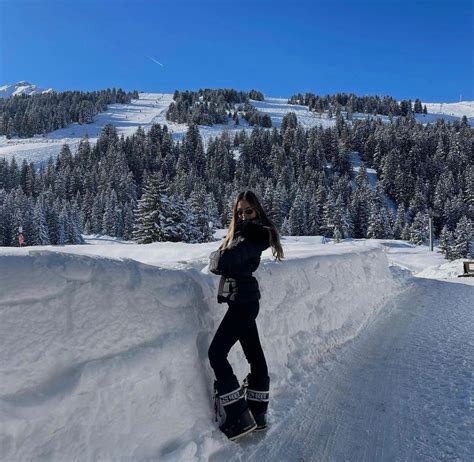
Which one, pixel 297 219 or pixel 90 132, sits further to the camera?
pixel 90 132

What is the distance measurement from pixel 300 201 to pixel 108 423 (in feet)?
256

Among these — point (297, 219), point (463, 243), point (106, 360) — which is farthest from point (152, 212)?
point (297, 219)

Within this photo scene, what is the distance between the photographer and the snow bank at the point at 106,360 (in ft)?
8.05

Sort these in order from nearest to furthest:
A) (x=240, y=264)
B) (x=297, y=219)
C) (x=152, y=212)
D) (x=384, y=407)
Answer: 1. (x=240, y=264)
2. (x=384, y=407)
3. (x=152, y=212)
4. (x=297, y=219)

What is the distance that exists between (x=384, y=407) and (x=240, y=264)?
2.15 meters

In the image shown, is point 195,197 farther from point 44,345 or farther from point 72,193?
point 44,345

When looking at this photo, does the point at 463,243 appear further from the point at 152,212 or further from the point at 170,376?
the point at 170,376

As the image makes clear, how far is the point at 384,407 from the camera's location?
13.6 feet

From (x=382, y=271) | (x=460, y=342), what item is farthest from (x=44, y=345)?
(x=382, y=271)

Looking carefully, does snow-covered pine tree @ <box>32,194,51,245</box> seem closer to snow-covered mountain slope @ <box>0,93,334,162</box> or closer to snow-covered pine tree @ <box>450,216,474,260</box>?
snow-covered pine tree @ <box>450,216,474,260</box>

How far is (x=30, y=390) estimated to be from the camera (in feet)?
8.10

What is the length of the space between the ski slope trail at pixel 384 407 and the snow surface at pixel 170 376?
0.05 feet

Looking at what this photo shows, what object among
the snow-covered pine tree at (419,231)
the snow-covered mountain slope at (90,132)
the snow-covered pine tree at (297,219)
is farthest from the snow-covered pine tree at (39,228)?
the snow-covered mountain slope at (90,132)

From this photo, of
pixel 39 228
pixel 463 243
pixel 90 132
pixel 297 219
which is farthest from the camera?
pixel 90 132
